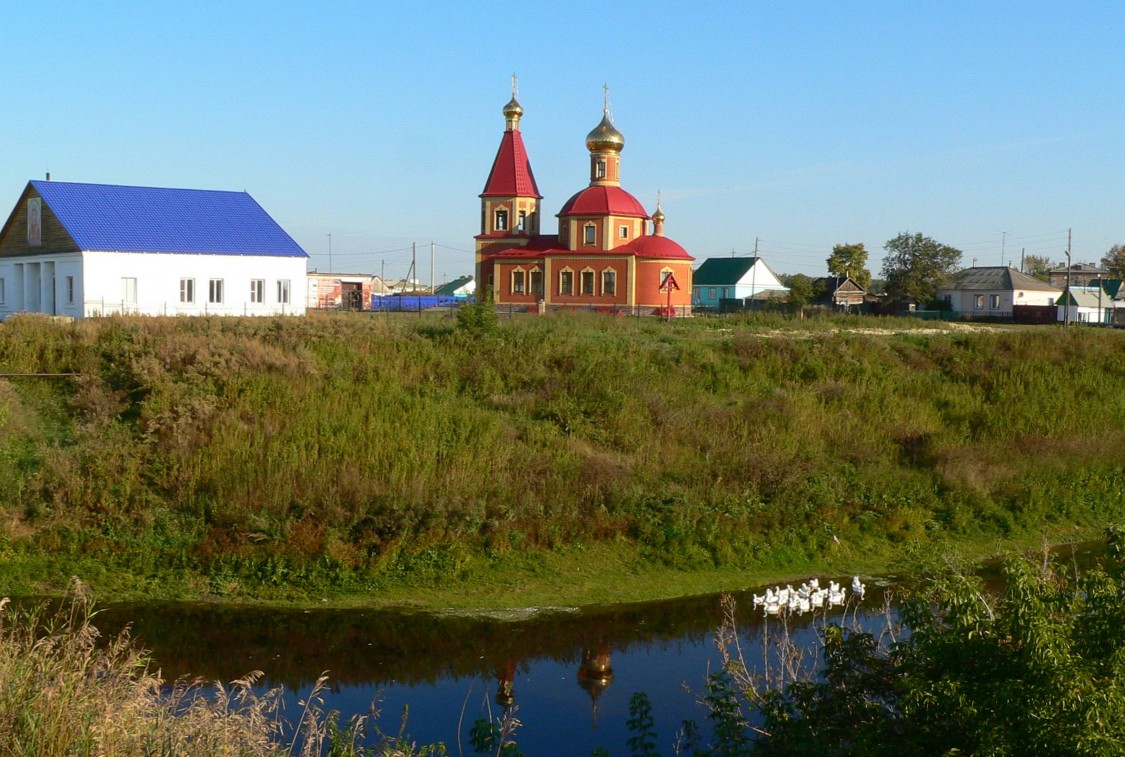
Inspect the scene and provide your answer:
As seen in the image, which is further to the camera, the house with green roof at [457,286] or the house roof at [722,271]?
the house with green roof at [457,286]

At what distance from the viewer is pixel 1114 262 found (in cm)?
9994

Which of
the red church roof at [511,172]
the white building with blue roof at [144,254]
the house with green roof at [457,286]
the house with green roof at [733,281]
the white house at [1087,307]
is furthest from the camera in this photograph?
the house with green roof at [457,286]

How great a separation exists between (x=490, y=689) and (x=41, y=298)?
2615 centimetres

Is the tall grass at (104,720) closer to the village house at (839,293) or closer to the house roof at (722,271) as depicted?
the village house at (839,293)

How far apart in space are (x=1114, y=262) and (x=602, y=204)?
71.8m

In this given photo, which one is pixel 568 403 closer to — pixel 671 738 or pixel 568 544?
pixel 568 544

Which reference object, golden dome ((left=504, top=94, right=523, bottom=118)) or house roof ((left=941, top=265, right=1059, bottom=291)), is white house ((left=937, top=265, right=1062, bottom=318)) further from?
golden dome ((left=504, top=94, right=523, bottom=118))

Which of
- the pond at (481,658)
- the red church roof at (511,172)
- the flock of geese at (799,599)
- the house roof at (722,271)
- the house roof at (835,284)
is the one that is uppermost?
the red church roof at (511,172)

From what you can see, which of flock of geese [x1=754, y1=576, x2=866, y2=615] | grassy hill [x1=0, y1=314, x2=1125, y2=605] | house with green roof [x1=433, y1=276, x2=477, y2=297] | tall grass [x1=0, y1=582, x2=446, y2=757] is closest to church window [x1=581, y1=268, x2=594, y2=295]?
grassy hill [x1=0, y1=314, x2=1125, y2=605]

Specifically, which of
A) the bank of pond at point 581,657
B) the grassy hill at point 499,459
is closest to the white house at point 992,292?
the grassy hill at point 499,459

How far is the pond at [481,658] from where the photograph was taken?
10312mm

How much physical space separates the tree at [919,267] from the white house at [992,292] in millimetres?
1257

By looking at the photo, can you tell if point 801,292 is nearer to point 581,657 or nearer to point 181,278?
point 181,278

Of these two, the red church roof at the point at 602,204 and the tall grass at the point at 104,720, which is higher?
the red church roof at the point at 602,204
